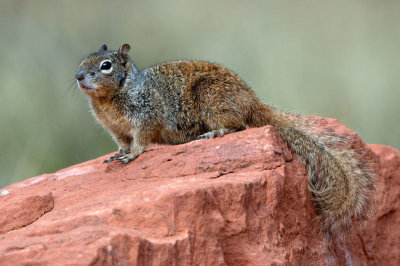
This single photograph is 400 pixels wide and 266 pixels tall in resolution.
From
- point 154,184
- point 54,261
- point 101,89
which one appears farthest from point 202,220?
point 101,89

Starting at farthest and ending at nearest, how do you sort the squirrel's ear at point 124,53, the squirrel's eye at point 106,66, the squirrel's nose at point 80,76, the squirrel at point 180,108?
1. the squirrel's ear at point 124,53
2. the squirrel's eye at point 106,66
3. the squirrel's nose at point 80,76
4. the squirrel at point 180,108

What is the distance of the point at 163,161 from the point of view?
13.5ft

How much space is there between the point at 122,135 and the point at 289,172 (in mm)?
1696

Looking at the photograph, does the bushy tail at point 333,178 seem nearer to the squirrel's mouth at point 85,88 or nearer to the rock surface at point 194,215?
the rock surface at point 194,215

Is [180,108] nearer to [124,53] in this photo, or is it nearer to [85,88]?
[124,53]

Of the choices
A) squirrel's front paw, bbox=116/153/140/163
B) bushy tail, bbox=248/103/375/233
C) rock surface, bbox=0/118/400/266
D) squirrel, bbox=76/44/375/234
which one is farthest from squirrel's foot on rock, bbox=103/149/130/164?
bushy tail, bbox=248/103/375/233

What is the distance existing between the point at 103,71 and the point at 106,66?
65mm

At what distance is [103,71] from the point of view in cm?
470

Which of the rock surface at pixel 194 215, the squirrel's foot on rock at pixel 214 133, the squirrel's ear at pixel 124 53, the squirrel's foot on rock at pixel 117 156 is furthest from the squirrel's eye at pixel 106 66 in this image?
the squirrel's foot on rock at pixel 214 133

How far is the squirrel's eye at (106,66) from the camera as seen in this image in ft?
15.5

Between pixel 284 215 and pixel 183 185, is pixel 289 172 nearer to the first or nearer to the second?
pixel 284 215

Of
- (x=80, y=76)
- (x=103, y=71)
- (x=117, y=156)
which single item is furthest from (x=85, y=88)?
(x=117, y=156)

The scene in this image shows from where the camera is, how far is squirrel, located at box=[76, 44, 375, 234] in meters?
4.41

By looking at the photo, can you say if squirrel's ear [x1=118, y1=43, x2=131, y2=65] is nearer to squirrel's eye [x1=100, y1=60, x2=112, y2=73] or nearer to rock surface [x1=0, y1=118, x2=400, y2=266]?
squirrel's eye [x1=100, y1=60, x2=112, y2=73]
